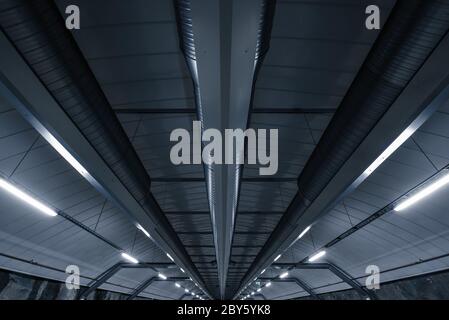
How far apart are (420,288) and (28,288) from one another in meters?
17.0

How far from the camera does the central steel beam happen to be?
2.07 m

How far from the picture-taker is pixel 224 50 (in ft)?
7.65

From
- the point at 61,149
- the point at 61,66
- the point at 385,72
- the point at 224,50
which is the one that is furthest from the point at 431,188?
the point at 61,149

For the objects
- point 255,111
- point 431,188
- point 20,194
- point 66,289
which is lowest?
point 66,289

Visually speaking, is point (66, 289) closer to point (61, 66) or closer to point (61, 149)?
point (61, 149)

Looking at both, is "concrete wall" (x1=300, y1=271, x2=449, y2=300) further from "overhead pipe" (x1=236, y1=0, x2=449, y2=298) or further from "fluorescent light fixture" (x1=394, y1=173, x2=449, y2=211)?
"overhead pipe" (x1=236, y1=0, x2=449, y2=298)

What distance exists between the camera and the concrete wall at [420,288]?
9.35m

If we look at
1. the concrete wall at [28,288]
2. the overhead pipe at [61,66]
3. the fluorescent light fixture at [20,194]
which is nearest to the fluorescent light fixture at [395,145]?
the overhead pipe at [61,66]

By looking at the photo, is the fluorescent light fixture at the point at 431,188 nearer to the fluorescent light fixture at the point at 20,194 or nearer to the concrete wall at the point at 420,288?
the concrete wall at the point at 420,288

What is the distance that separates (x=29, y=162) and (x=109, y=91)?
3.04 m

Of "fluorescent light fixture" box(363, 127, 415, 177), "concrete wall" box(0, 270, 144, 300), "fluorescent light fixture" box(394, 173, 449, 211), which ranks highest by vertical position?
"fluorescent light fixture" box(394, 173, 449, 211)

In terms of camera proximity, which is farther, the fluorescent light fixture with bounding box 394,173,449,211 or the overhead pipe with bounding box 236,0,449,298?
the fluorescent light fixture with bounding box 394,173,449,211

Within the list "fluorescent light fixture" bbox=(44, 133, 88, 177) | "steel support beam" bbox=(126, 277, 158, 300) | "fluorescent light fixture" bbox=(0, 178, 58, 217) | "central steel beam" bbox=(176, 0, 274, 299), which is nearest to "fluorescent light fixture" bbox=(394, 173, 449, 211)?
"central steel beam" bbox=(176, 0, 274, 299)

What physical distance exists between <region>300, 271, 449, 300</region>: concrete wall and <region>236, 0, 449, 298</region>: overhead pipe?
9060 mm
